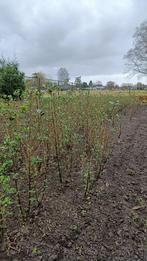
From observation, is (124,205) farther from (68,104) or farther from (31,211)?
(68,104)

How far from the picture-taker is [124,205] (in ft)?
9.49

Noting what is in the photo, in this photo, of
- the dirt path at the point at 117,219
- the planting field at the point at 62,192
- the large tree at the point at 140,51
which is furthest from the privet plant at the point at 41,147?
the large tree at the point at 140,51

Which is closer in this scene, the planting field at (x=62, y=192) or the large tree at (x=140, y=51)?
the planting field at (x=62, y=192)

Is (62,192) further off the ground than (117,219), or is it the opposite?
(62,192)

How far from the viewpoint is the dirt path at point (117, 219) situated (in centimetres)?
212

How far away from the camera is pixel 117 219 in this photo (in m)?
2.60

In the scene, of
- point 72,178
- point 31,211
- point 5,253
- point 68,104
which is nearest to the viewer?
point 5,253

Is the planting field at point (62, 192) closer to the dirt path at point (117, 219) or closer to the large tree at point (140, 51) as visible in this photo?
the dirt path at point (117, 219)

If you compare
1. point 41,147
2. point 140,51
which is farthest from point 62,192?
point 140,51

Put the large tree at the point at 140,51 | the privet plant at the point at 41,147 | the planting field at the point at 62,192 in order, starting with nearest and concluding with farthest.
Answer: the planting field at the point at 62,192, the privet plant at the point at 41,147, the large tree at the point at 140,51

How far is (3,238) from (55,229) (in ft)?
1.56

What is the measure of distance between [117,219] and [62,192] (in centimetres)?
72

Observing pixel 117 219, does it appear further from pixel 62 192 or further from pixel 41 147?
pixel 41 147

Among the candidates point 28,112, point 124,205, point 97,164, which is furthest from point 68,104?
point 124,205
